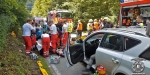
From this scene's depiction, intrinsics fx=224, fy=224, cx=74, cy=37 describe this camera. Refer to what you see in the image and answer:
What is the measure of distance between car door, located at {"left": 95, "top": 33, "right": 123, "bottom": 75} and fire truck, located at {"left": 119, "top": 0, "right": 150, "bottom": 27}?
5.24m

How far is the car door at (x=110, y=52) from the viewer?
4.79 m

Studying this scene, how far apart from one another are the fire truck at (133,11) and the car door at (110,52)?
5236mm

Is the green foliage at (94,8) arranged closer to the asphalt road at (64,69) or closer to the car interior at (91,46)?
the asphalt road at (64,69)

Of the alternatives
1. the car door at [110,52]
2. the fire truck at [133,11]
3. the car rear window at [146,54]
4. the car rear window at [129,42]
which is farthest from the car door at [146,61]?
the fire truck at [133,11]

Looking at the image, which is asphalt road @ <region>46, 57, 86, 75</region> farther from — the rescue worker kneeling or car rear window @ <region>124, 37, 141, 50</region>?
car rear window @ <region>124, 37, 141, 50</region>

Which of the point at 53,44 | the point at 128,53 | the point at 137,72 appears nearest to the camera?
the point at 137,72

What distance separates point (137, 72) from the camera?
407 cm

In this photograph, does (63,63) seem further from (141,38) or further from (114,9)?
(114,9)

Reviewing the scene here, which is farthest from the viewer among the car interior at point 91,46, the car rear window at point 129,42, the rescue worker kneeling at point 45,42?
the rescue worker kneeling at point 45,42

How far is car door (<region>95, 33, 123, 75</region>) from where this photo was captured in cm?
479

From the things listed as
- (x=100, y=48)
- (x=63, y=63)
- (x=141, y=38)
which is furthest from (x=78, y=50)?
(x=141, y=38)

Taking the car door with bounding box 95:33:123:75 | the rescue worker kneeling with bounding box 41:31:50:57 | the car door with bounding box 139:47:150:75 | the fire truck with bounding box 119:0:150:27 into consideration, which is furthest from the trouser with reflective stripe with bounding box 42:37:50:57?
the car door with bounding box 139:47:150:75

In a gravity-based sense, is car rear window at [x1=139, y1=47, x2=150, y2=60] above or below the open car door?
above

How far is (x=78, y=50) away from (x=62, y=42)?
584 cm
